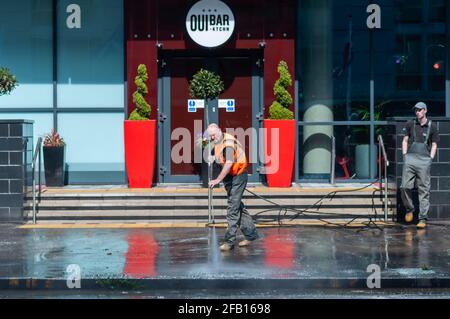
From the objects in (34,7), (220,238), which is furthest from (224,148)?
(34,7)

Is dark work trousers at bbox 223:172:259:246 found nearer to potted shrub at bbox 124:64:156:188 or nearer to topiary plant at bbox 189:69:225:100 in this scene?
topiary plant at bbox 189:69:225:100

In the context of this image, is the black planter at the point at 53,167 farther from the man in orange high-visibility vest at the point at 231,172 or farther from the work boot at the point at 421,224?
the work boot at the point at 421,224

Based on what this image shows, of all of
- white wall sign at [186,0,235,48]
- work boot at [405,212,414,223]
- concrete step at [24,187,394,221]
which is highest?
white wall sign at [186,0,235,48]

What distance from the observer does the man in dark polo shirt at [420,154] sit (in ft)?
46.1

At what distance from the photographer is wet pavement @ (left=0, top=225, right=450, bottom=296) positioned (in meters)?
10.1

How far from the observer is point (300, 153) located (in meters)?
17.2

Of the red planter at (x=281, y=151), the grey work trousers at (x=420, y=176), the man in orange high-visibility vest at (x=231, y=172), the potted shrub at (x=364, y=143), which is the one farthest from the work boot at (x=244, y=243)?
the potted shrub at (x=364, y=143)

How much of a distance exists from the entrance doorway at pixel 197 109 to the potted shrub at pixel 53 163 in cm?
200

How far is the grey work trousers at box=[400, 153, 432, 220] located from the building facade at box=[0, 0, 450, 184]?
2963 millimetres

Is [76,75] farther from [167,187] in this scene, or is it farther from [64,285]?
[64,285]

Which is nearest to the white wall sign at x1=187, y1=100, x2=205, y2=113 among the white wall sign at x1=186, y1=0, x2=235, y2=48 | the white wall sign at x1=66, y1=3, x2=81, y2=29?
the white wall sign at x1=186, y1=0, x2=235, y2=48

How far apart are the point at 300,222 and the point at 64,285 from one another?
5.78m

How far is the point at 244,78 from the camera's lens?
1723 centimetres

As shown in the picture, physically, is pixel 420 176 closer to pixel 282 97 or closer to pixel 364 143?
pixel 364 143
